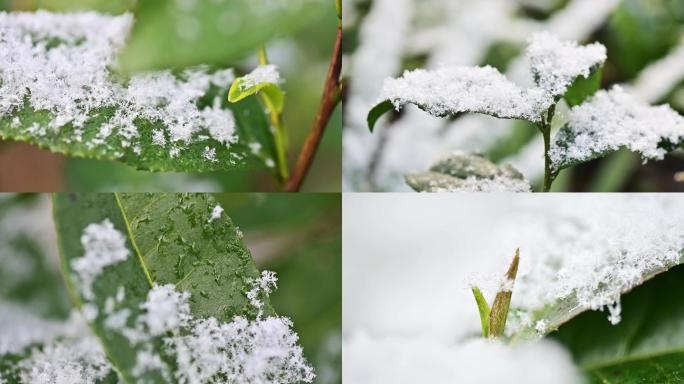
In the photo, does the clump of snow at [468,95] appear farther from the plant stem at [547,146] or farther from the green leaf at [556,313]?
the green leaf at [556,313]

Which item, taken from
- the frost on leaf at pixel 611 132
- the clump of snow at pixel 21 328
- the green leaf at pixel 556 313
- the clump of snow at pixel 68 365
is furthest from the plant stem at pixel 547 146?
the clump of snow at pixel 21 328

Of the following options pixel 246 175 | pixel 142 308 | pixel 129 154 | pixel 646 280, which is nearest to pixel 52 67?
pixel 129 154

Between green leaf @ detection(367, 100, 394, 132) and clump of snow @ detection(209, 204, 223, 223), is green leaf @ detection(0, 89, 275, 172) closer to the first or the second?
clump of snow @ detection(209, 204, 223, 223)

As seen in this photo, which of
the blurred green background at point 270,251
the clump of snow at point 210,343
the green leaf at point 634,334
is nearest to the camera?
the clump of snow at point 210,343

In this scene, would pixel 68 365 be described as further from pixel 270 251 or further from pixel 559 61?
pixel 559 61

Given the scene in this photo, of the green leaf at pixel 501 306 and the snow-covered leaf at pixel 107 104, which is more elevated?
the snow-covered leaf at pixel 107 104

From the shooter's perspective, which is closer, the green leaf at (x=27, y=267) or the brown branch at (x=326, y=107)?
the brown branch at (x=326, y=107)

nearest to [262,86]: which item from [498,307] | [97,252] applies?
[97,252]
